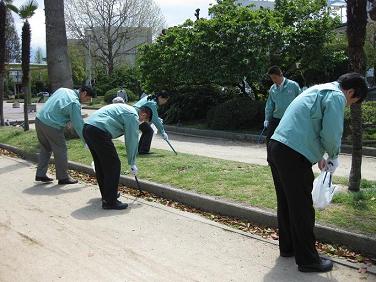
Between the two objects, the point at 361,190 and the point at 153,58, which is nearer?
the point at 361,190

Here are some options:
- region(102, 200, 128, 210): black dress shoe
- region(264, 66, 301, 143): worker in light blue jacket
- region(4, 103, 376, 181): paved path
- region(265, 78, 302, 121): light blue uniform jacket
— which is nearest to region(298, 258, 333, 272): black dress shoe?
region(102, 200, 128, 210): black dress shoe

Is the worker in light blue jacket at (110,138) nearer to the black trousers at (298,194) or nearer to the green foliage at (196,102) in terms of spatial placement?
the black trousers at (298,194)

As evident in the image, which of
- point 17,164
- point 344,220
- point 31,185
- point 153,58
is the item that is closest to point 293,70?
point 153,58

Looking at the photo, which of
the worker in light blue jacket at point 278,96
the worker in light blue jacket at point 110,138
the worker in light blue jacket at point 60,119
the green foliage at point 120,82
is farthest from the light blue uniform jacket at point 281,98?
the green foliage at point 120,82

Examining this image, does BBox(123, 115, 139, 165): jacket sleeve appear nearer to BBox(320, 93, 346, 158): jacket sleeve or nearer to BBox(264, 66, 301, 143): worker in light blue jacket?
Answer: BBox(264, 66, 301, 143): worker in light blue jacket

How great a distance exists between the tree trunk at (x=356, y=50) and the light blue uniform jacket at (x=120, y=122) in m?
2.82

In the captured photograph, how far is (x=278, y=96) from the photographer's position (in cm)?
824

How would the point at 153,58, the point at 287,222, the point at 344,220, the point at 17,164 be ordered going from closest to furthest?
the point at 287,222, the point at 344,220, the point at 17,164, the point at 153,58

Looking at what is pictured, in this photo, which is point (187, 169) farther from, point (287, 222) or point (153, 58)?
point (153, 58)

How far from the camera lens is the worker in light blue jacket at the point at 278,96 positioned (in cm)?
818

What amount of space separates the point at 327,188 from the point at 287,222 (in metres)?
0.50

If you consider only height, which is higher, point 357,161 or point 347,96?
point 347,96

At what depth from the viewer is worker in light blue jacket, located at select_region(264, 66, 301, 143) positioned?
8.18m

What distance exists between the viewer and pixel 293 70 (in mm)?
19172
